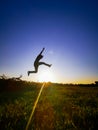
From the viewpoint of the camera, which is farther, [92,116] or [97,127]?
[92,116]

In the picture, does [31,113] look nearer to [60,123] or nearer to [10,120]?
[10,120]

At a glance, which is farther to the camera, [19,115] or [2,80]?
[2,80]

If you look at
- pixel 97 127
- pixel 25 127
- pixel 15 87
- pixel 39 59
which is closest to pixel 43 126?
pixel 25 127

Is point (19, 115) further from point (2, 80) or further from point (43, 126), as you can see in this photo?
point (2, 80)

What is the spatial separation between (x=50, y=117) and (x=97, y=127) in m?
2.56

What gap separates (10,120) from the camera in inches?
451

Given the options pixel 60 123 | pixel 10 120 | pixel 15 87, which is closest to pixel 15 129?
pixel 10 120

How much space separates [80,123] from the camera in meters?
11.1

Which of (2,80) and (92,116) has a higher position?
(2,80)

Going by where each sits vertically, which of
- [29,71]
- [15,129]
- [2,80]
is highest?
[2,80]

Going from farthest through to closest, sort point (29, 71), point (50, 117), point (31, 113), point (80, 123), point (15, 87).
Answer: point (15, 87), point (29, 71), point (31, 113), point (50, 117), point (80, 123)

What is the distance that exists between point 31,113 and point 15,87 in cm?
1749

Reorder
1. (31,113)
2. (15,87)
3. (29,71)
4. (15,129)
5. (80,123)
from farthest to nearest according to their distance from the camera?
1. (15,87)
2. (29,71)
3. (31,113)
4. (80,123)
5. (15,129)

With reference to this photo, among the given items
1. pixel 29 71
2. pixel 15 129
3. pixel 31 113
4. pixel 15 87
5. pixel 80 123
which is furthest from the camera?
pixel 15 87
